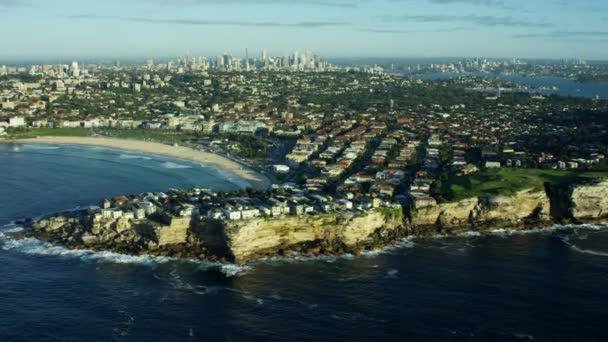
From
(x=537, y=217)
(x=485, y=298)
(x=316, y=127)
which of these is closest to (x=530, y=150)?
(x=537, y=217)

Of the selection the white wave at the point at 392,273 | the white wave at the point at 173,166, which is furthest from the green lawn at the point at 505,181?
the white wave at the point at 173,166

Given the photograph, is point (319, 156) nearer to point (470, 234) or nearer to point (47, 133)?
point (470, 234)

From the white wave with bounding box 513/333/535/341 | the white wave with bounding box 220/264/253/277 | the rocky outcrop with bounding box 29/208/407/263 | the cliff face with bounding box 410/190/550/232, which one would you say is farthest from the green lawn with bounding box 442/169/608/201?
the white wave with bounding box 513/333/535/341

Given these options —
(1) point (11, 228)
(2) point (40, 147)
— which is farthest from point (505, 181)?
(2) point (40, 147)

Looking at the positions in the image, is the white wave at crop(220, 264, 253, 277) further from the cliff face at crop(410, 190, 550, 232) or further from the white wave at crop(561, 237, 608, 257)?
the white wave at crop(561, 237, 608, 257)

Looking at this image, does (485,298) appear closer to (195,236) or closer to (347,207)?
(347,207)

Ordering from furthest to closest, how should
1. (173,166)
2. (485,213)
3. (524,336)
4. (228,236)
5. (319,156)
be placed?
(319,156) < (173,166) < (485,213) < (228,236) < (524,336)

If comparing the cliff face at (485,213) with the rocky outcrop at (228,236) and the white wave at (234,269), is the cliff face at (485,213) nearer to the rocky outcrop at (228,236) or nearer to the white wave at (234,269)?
the rocky outcrop at (228,236)
